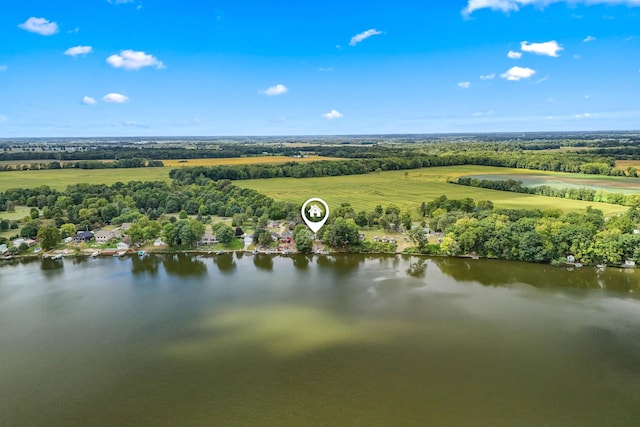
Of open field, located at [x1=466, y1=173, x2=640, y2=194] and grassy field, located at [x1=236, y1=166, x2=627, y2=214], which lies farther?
open field, located at [x1=466, y1=173, x2=640, y2=194]

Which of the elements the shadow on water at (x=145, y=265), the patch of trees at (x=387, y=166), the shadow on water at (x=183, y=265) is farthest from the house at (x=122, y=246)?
the patch of trees at (x=387, y=166)

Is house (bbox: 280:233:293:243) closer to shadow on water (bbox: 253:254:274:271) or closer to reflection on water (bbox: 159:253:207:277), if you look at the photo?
shadow on water (bbox: 253:254:274:271)

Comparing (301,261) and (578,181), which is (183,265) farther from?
(578,181)

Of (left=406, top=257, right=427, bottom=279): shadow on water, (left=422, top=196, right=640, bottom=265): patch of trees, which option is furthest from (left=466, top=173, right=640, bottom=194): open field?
(left=406, top=257, right=427, bottom=279): shadow on water

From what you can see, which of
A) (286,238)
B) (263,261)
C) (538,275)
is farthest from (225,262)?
(538,275)

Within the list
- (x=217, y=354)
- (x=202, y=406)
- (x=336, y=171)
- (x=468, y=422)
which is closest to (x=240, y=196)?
(x=336, y=171)

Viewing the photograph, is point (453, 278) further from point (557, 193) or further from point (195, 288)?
point (557, 193)

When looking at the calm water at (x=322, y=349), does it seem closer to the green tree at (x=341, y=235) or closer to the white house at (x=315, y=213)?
the green tree at (x=341, y=235)
